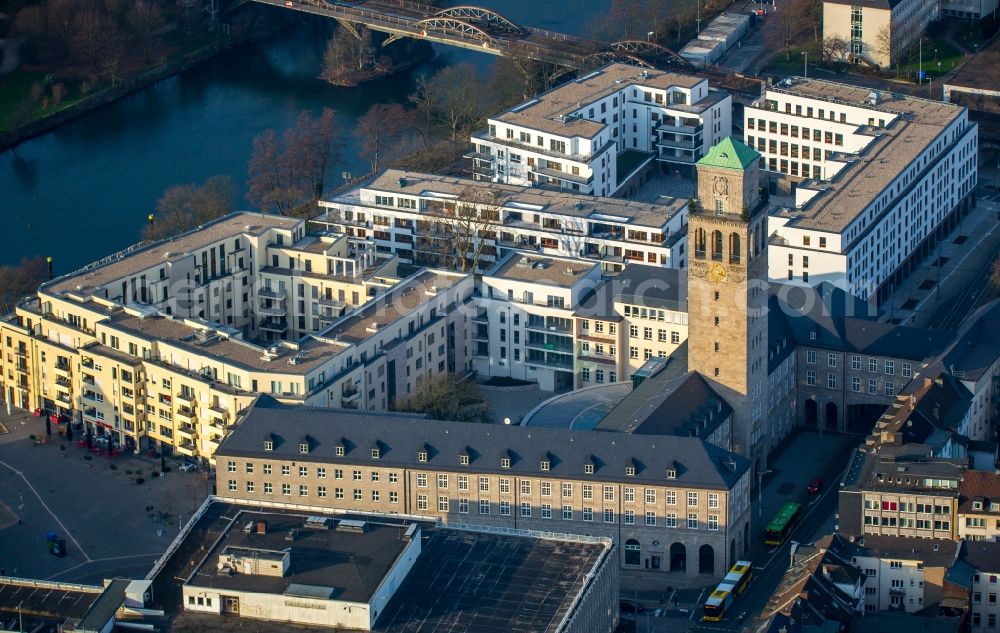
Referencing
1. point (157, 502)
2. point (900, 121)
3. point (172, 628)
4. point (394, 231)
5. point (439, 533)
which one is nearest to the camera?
point (172, 628)

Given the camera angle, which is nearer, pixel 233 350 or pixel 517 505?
pixel 517 505

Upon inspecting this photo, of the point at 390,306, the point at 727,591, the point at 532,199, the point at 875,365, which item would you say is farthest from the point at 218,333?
the point at 875,365

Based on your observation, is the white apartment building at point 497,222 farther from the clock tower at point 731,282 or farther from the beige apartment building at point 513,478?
the beige apartment building at point 513,478

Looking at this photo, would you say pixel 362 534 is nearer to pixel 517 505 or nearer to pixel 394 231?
pixel 517 505

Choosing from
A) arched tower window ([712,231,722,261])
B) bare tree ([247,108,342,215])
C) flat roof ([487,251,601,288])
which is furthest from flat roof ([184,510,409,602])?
bare tree ([247,108,342,215])

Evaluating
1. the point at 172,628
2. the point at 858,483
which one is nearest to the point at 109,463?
the point at 172,628

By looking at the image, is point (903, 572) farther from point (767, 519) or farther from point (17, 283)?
point (17, 283)
